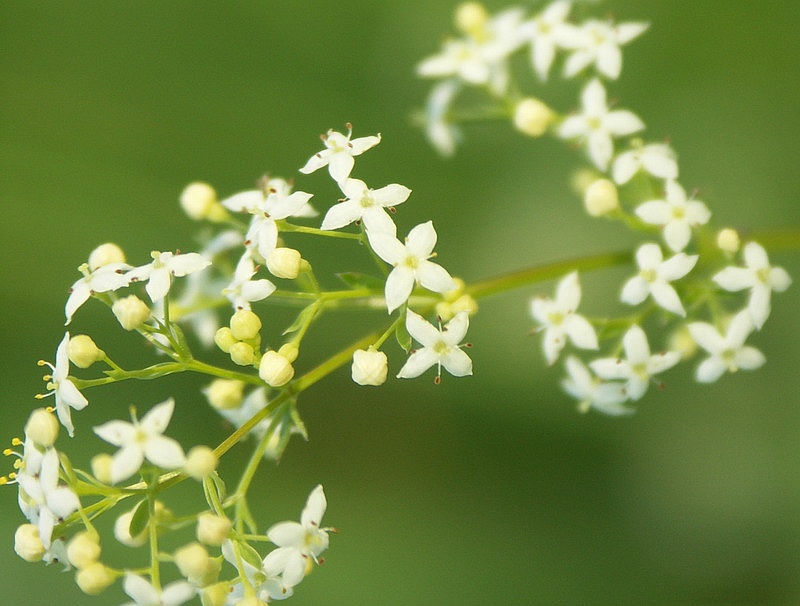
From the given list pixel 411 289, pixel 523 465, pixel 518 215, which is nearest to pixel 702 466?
pixel 523 465

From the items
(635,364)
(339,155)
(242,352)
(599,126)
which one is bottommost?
(242,352)

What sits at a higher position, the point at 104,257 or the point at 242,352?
the point at 104,257

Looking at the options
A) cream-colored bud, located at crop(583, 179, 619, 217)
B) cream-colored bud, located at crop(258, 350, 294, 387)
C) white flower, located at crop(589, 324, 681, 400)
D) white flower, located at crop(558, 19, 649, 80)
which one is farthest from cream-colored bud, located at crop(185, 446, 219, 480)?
white flower, located at crop(558, 19, 649, 80)

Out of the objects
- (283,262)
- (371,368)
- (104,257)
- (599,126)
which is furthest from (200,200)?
(599,126)

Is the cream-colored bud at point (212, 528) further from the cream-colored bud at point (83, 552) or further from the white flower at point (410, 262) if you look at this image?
the white flower at point (410, 262)

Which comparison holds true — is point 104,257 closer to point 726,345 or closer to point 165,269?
point 165,269

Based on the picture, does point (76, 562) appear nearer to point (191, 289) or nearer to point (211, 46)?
point (191, 289)

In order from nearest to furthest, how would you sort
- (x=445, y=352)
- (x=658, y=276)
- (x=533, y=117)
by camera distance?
(x=445, y=352)
(x=658, y=276)
(x=533, y=117)
